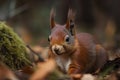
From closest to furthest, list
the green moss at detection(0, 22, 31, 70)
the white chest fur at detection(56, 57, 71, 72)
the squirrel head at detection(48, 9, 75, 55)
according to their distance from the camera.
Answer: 1. the squirrel head at detection(48, 9, 75, 55)
2. the green moss at detection(0, 22, 31, 70)
3. the white chest fur at detection(56, 57, 71, 72)

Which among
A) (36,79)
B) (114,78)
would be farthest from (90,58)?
(36,79)

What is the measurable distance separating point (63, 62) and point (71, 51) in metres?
0.17

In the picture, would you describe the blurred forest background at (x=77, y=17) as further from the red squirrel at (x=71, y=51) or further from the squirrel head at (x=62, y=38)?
the squirrel head at (x=62, y=38)

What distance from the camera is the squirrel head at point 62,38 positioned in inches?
193

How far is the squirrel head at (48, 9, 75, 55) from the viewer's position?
490cm

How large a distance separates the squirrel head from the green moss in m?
0.45

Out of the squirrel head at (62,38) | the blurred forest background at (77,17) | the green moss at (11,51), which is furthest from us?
the blurred forest background at (77,17)

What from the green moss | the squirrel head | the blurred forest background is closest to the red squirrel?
the squirrel head

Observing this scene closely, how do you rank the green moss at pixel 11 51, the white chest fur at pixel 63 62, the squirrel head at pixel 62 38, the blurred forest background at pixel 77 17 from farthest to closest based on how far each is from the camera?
the blurred forest background at pixel 77 17 < the white chest fur at pixel 63 62 < the green moss at pixel 11 51 < the squirrel head at pixel 62 38

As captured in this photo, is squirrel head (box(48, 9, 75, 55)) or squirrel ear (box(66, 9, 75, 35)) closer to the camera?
squirrel head (box(48, 9, 75, 55))

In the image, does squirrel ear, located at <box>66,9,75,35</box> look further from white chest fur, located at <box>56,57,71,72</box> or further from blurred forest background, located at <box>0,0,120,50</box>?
blurred forest background, located at <box>0,0,120,50</box>

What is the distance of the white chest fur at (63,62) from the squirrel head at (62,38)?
139 millimetres

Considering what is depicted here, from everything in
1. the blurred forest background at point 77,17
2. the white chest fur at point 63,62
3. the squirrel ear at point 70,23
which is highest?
the blurred forest background at point 77,17

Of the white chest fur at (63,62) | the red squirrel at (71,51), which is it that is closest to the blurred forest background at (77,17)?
the red squirrel at (71,51)
